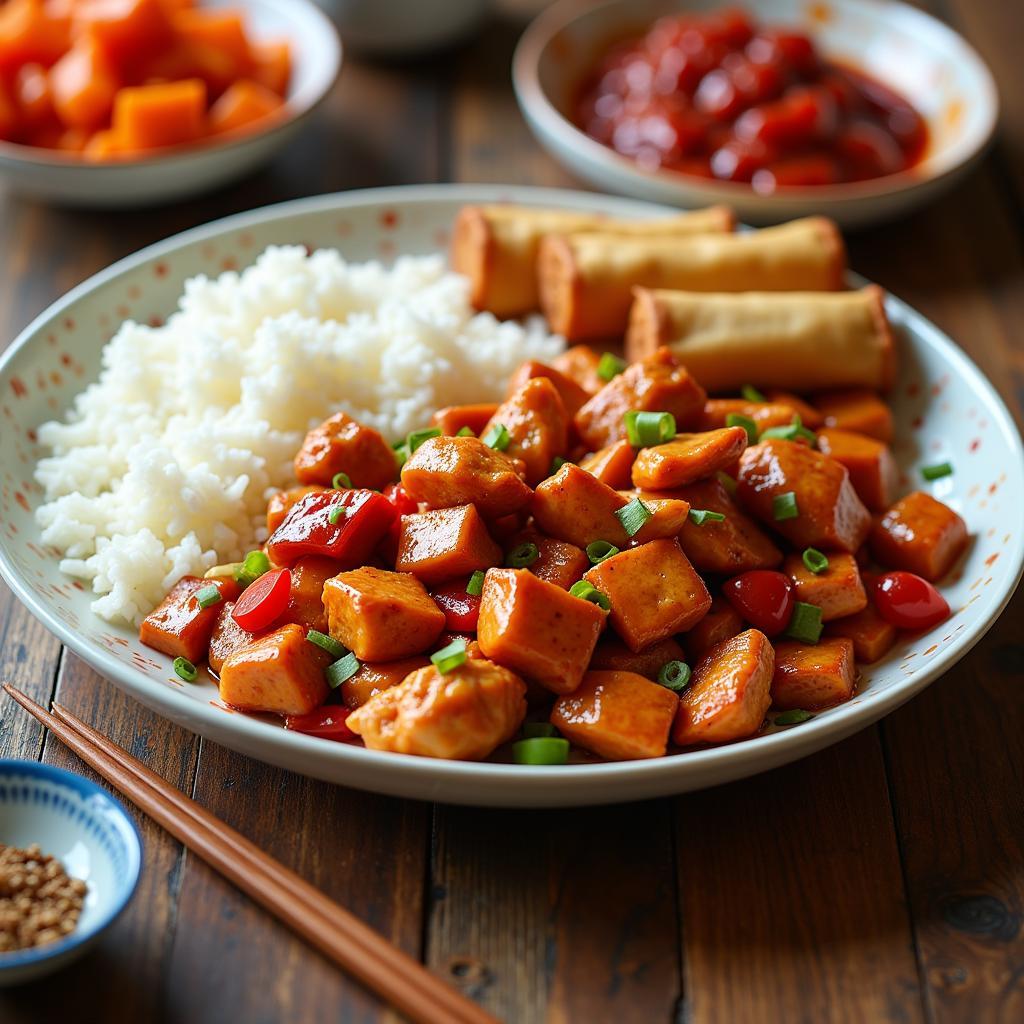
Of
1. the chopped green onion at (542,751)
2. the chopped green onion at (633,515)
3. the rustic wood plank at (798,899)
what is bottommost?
the rustic wood plank at (798,899)

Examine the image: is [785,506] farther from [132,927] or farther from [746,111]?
[746,111]

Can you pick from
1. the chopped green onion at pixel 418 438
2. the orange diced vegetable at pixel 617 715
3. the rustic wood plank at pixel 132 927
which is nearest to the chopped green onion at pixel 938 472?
the orange diced vegetable at pixel 617 715

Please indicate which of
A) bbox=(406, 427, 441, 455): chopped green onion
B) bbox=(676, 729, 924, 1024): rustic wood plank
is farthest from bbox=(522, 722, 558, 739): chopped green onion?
bbox=(406, 427, 441, 455): chopped green onion

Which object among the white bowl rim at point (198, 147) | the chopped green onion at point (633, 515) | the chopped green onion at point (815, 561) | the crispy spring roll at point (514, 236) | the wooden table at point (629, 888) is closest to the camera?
the wooden table at point (629, 888)

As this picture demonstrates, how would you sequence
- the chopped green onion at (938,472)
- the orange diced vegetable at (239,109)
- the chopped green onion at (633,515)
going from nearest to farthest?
the chopped green onion at (633,515) < the chopped green onion at (938,472) < the orange diced vegetable at (239,109)

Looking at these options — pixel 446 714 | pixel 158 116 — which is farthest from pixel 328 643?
pixel 158 116

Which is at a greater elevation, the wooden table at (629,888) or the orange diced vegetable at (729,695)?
the orange diced vegetable at (729,695)

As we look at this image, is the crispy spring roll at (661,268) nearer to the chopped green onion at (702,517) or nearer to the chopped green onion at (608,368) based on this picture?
the chopped green onion at (608,368)

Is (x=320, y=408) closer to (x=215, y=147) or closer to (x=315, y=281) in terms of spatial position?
(x=315, y=281)
